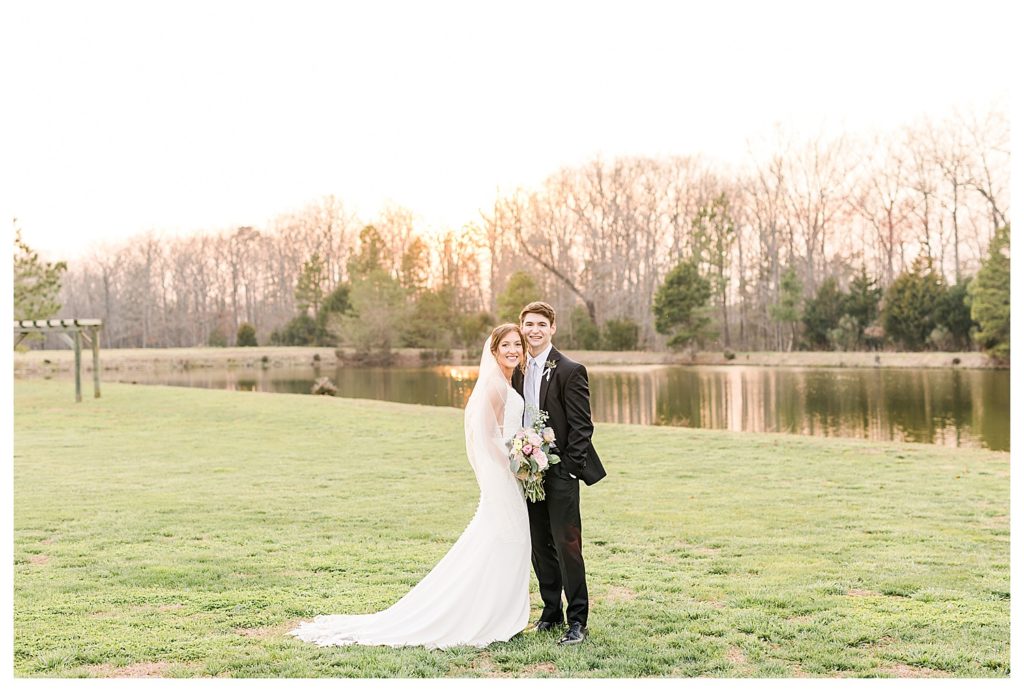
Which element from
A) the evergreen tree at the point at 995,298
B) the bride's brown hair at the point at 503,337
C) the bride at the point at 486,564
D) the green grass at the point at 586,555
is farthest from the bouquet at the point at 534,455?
the evergreen tree at the point at 995,298

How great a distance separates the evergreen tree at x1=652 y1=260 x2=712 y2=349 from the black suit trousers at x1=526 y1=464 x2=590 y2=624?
42.0 m

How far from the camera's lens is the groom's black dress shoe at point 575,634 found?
16.6ft

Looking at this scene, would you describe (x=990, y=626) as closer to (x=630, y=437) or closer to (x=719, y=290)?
(x=630, y=437)

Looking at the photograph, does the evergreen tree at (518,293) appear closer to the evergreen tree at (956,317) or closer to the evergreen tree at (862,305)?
the evergreen tree at (862,305)

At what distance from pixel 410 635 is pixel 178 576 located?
251 centimetres

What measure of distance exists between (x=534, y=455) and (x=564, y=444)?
0.22 metres

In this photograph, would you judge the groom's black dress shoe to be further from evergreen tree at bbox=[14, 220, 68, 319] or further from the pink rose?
evergreen tree at bbox=[14, 220, 68, 319]

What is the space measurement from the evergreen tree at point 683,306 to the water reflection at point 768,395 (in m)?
3.81

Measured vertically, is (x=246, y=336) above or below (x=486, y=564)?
above

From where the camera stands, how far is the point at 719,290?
52562 mm

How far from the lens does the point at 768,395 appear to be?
2767 cm

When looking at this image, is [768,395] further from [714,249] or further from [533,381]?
[714,249]

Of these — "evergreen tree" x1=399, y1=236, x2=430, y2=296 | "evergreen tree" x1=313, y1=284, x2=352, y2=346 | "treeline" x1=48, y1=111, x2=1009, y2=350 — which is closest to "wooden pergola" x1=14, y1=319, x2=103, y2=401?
"treeline" x1=48, y1=111, x2=1009, y2=350

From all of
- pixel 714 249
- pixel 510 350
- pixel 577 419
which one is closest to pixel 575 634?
pixel 577 419
